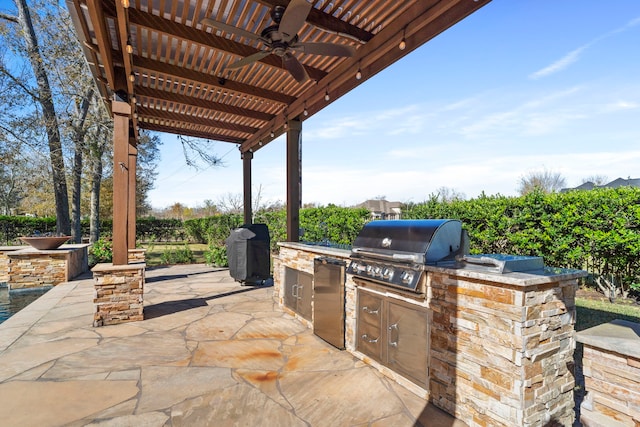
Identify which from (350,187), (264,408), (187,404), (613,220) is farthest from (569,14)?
(350,187)

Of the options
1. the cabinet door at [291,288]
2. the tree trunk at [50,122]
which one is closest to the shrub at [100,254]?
the tree trunk at [50,122]

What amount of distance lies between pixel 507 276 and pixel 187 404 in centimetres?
231

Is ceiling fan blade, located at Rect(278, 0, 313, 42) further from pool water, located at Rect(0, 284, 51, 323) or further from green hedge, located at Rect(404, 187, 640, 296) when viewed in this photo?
pool water, located at Rect(0, 284, 51, 323)

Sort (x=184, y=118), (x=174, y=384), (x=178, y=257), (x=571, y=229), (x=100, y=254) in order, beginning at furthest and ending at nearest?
(x=178, y=257)
(x=100, y=254)
(x=184, y=118)
(x=571, y=229)
(x=174, y=384)

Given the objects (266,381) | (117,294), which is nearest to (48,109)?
(117,294)

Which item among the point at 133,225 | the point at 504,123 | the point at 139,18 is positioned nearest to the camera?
the point at 139,18

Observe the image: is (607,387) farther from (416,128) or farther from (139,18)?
(416,128)

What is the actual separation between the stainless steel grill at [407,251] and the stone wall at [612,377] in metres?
0.96

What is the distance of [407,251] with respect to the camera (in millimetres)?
2518

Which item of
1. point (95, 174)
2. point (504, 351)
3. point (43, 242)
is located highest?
point (95, 174)

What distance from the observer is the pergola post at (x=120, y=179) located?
422 centimetres

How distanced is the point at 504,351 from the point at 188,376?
2420mm

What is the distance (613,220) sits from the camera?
4266 millimetres

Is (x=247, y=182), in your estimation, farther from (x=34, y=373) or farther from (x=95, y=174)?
(x=95, y=174)
